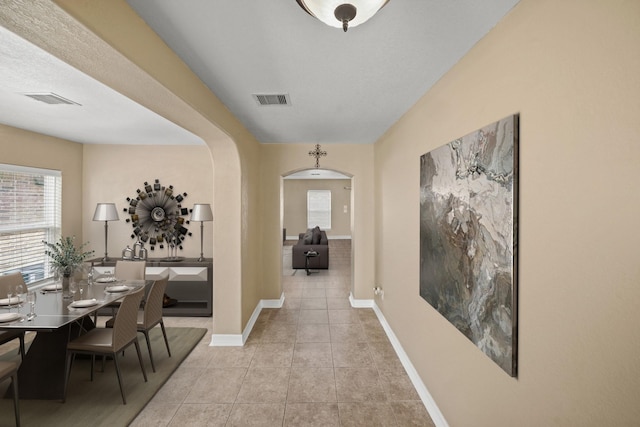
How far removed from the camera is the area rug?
2359 millimetres

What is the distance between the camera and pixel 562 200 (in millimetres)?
1158

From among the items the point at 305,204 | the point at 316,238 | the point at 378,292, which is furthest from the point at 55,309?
the point at 305,204

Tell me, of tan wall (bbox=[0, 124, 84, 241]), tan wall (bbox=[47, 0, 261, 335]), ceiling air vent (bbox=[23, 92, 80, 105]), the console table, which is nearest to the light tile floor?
the console table

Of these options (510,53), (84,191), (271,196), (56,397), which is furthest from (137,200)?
(510,53)

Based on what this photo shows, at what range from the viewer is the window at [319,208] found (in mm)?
12625

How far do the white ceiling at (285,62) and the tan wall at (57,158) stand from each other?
13.3 inches

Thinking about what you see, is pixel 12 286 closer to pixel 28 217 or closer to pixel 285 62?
pixel 28 217

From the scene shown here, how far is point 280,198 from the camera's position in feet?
16.2

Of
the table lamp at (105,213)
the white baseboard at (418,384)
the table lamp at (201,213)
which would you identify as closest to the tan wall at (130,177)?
the table lamp at (105,213)

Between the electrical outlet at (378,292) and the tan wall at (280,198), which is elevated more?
the tan wall at (280,198)

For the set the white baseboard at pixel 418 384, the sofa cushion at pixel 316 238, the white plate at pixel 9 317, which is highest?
the sofa cushion at pixel 316 238

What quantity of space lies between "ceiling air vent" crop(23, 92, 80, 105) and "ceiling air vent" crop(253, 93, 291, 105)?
193 centimetres

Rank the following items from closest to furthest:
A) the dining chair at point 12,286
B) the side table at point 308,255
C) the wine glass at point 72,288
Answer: the dining chair at point 12,286 < the wine glass at point 72,288 < the side table at point 308,255

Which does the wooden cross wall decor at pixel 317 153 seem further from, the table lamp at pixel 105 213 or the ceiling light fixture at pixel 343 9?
the ceiling light fixture at pixel 343 9
